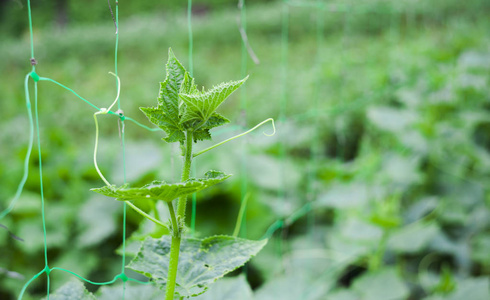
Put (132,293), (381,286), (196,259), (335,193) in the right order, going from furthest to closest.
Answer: (335,193) < (381,286) < (132,293) < (196,259)

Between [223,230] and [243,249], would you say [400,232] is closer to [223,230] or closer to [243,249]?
[223,230]

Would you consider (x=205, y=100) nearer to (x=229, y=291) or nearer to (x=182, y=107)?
(x=182, y=107)

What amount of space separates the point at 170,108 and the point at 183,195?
0.36 ft

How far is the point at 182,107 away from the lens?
55 cm

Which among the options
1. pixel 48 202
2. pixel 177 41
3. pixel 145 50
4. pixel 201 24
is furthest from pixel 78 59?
pixel 48 202

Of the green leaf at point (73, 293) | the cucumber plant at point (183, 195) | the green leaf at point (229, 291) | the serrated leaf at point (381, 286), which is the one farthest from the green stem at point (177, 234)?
the serrated leaf at point (381, 286)

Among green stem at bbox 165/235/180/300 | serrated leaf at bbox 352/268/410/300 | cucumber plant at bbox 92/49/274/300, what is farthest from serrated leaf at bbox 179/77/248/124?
serrated leaf at bbox 352/268/410/300

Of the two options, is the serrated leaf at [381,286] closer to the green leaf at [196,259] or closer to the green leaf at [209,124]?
the green leaf at [196,259]

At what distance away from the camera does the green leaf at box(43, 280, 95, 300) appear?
620 millimetres

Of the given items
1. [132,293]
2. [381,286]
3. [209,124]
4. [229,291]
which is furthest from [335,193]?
[209,124]

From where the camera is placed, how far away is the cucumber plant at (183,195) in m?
0.50

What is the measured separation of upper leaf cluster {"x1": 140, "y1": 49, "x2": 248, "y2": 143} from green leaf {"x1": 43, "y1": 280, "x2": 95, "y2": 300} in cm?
27

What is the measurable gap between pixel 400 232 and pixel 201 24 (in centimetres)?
785

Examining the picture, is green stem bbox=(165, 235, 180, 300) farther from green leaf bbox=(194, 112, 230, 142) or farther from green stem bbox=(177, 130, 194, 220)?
green leaf bbox=(194, 112, 230, 142)
